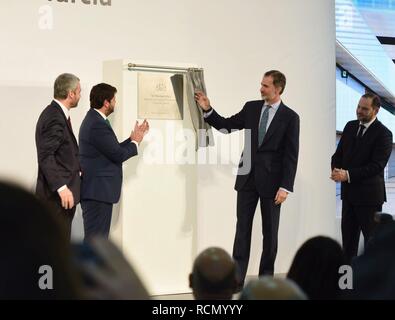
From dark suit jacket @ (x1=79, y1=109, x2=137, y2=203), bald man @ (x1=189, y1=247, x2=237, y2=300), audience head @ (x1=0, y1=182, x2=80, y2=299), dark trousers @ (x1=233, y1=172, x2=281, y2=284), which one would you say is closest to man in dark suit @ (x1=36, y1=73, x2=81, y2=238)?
dark suit jacket @ (x1=79, y1=109, x2=137, y2=203)

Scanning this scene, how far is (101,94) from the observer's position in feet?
16.6

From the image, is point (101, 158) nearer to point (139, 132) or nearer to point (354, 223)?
point (139, 132)

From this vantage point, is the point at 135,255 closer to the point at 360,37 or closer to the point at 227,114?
the point at 227,114

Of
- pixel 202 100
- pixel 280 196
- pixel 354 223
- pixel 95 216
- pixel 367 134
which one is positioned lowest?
pixel 354 223

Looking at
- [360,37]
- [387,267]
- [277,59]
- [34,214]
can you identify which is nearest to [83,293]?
[34,214]

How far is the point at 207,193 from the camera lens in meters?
6.45

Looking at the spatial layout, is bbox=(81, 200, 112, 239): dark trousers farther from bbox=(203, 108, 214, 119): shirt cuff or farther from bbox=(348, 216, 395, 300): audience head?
bbox=(348, 216, 395, 300): audience head

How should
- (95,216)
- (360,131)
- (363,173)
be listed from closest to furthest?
(95,216), (363,173), (360,131)

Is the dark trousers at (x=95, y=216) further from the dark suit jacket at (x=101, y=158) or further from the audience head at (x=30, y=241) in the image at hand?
the audience head at (x=30, y=241)

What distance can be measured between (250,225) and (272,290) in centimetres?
469

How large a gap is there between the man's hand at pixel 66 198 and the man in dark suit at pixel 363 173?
2.22 metres

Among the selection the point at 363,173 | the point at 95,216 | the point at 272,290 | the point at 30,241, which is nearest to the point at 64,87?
the point at 95,216

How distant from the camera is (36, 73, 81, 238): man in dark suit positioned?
4.76m

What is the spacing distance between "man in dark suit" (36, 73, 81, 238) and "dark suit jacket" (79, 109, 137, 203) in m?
0.12
